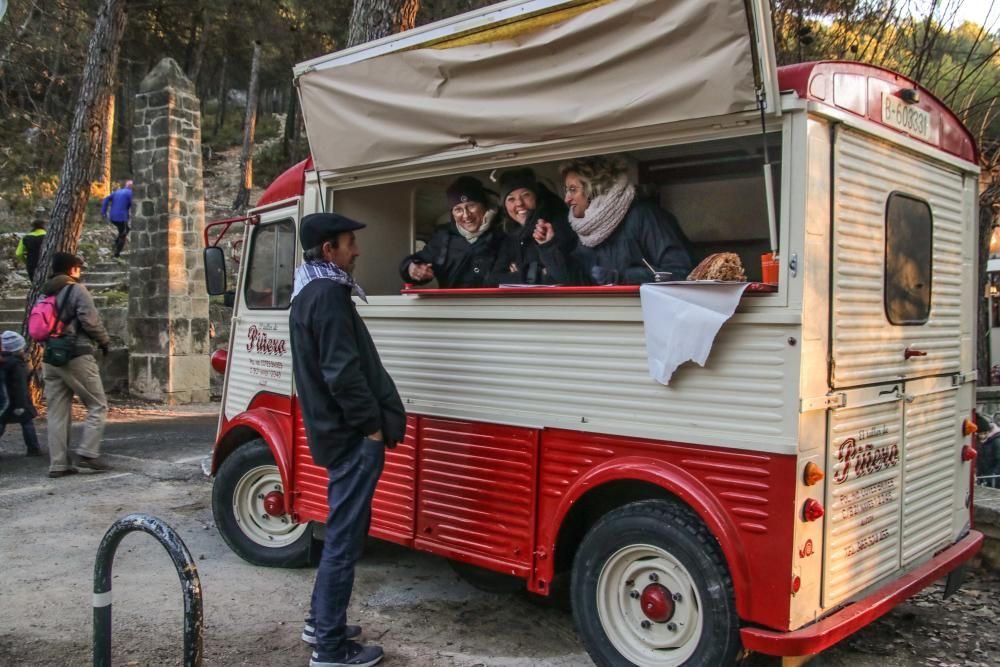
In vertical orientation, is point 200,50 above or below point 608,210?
above

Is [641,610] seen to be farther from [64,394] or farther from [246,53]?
[246,53]

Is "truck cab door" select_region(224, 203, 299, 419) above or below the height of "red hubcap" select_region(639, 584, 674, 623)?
above

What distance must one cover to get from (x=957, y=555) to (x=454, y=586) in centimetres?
262

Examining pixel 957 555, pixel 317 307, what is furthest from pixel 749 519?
pixel 317 307

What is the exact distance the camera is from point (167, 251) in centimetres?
1212

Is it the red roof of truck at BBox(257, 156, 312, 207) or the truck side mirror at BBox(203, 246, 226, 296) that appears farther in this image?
the truck side mirror at BBox(203, 246, 226, 296)

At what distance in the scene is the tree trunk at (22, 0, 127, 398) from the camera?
10492 millimetres

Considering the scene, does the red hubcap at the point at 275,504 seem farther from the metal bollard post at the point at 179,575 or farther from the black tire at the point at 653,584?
the black tire at the point at 653,584

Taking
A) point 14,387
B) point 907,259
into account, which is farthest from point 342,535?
point 14,387

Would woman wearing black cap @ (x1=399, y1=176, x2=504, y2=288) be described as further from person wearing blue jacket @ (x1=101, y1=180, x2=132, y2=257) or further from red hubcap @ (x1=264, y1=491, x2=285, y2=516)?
person wearing blue jacket @ (x1=101, y1=180, x2=132, y2=257)

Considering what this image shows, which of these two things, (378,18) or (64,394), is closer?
(64,394)

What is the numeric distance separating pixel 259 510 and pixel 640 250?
292 centimetres

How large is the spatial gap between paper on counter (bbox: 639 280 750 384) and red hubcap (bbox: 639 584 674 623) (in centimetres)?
84

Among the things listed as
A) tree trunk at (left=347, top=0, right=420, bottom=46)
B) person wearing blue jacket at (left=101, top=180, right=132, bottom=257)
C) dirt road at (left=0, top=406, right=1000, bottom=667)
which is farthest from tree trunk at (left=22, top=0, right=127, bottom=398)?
person wearing blue jacket at (left=101, top=180, right=132, bottom=257)
